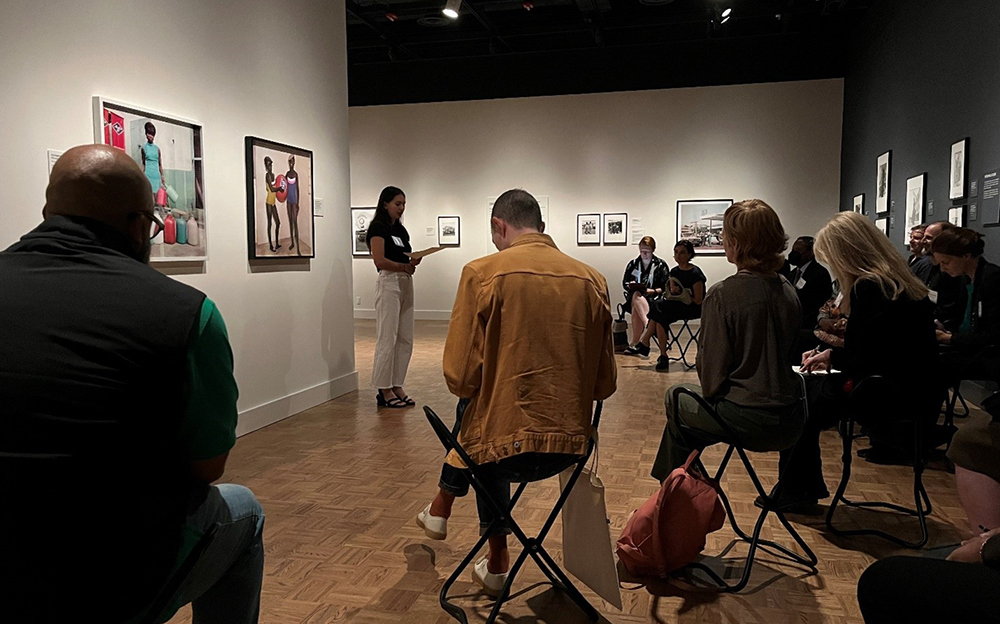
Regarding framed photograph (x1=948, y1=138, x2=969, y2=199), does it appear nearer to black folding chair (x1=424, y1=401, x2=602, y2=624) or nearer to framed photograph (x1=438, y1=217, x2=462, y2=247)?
black folding chair (x1=424, y1=401, x2=602, y2=624)

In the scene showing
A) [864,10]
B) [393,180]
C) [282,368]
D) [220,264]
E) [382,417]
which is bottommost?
[382,417]

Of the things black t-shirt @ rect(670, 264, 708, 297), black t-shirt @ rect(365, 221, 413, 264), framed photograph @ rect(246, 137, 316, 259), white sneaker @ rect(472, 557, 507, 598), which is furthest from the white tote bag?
black t-shirt @ rect(670, 264, 708, 297)

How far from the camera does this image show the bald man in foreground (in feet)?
4.33

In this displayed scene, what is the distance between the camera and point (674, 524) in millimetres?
2898

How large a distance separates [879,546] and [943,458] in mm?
1803

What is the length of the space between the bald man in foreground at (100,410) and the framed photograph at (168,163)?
304cm

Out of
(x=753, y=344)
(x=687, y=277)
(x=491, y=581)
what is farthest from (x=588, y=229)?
(x=491, y=581)

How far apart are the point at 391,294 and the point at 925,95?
5899 millimetres

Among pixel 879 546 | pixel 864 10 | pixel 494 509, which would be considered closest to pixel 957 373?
pixel 879 546

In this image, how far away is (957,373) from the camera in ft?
12.0

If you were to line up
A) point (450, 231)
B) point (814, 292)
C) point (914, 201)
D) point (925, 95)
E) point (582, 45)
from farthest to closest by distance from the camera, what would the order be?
point (450, 231) → point (582, 45) → point (914, 201) → point (925, 95) → point (814, 292)

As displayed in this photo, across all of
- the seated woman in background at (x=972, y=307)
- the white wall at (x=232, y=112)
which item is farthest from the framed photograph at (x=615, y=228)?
the seated woman in background at (x=972, y=307)

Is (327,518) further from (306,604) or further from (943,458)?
(943,458)

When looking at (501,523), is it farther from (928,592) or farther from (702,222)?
(702,222)
